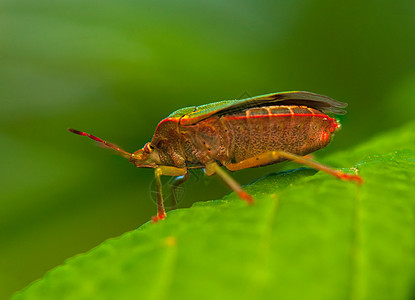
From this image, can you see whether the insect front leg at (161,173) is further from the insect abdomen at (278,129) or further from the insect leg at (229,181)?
the insect abdomen at (278,129)

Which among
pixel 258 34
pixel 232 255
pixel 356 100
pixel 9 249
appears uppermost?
pixel 258 34


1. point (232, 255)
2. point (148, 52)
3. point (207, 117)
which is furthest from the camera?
point (148, 52)

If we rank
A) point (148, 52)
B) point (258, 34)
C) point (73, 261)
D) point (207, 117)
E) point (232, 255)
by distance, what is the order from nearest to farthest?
1. point (232, 255)
2. point (73, 261)
3. point (207, 117)
4. point (148, 52)
5. point (258, 34)

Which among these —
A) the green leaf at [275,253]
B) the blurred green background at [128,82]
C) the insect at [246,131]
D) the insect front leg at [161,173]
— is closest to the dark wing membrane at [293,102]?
the insect at [246,131]

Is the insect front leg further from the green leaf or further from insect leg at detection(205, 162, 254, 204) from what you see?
the green leaf

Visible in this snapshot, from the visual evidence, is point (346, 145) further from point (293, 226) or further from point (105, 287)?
point (105, 287)

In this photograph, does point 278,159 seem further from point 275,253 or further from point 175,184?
point 275,253

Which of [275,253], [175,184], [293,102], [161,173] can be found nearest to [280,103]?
[293,102]

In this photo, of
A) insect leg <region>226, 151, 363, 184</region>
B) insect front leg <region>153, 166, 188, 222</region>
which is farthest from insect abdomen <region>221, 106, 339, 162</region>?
insect front leg <region>153, 166, 188, 222</region>

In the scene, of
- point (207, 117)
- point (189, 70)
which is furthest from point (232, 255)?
point (189, 70)
